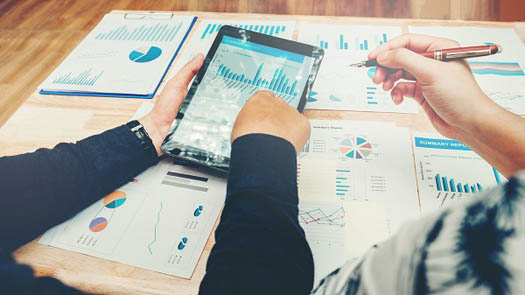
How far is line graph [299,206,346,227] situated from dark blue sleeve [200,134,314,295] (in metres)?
0.15

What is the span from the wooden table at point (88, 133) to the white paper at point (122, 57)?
1.7 inches

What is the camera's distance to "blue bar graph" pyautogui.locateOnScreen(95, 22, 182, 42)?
1001mm

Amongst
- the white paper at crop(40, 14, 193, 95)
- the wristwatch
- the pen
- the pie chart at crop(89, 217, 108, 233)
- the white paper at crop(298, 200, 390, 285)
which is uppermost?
the pen

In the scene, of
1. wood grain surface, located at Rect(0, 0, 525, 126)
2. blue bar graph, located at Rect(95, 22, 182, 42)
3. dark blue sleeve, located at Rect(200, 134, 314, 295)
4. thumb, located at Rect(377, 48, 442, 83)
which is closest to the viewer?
dark blue sleeve, located at Rect(200, 134, 314, 295)

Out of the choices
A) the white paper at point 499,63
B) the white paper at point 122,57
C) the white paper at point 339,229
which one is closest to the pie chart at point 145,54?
the white paper at point 122,57

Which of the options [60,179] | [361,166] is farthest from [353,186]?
[60,179]

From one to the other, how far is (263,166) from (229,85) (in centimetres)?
32

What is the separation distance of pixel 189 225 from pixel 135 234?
3.9 inches

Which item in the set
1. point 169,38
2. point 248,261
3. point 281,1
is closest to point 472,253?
point 248,261

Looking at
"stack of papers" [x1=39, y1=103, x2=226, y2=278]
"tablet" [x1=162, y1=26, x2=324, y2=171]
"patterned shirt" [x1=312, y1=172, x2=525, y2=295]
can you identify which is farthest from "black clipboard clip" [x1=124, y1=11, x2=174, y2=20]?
"patterned shirt" [x1=312, y1=172, x2=525, y2=295]

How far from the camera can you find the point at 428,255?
0.23 metres

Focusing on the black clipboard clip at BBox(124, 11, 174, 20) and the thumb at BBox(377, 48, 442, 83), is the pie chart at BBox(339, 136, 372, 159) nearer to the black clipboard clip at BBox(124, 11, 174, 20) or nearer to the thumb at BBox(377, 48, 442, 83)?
the thumb at BBox(377, 48, 442, 83)

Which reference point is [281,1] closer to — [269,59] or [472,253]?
[269,59]

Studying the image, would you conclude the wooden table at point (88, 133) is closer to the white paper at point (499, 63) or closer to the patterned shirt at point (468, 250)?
the white paper at point (499, 63)
